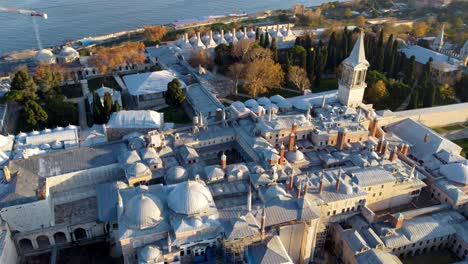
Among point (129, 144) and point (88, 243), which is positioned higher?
point (129, 144)

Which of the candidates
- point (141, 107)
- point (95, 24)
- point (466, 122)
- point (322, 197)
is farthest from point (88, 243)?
point (95, 24)

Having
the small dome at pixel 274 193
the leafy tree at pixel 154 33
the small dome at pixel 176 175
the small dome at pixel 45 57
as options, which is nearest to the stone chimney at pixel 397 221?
the small dome at pixel 274 193

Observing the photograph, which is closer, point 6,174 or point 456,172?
point 6,174

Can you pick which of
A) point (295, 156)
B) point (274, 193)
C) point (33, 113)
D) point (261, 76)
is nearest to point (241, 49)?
point (261, 76)

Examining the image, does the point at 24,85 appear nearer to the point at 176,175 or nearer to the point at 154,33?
the point at 176,175

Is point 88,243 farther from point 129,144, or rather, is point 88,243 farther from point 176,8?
point 176,8

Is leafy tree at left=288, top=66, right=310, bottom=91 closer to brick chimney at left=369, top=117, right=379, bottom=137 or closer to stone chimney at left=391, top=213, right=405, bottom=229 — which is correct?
brick chimney at left=369, top=117, right=379, bottom=137
